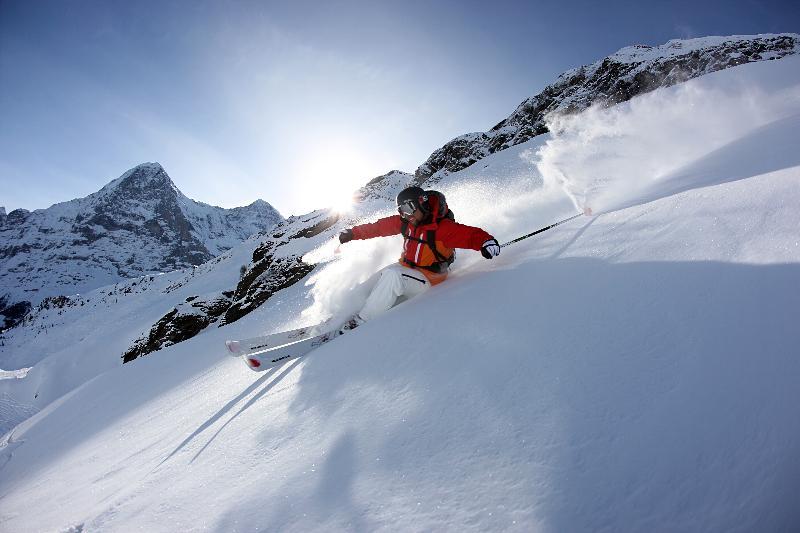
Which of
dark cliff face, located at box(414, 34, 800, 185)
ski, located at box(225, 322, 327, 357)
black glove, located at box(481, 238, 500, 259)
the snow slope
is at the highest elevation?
dark cliff face, located at box(414, 34, 800, 185)

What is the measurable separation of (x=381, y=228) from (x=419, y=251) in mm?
1241

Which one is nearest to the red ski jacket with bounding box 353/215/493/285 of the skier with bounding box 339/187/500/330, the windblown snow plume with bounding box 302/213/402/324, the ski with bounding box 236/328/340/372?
the skier with bounding box 339/187/500/330

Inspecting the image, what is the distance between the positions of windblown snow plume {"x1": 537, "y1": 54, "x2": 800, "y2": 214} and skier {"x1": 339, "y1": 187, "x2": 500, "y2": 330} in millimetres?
2150

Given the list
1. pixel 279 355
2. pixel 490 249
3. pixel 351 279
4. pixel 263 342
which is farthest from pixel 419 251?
pixel 263 342

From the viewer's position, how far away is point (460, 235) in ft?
14.9

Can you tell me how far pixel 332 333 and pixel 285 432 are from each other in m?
2.31

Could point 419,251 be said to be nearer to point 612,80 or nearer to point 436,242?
point 436,242

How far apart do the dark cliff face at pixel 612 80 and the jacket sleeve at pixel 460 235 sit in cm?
2909

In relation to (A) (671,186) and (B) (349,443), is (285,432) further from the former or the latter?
(A) (671,186)

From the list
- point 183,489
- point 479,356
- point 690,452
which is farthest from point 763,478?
point 183,489

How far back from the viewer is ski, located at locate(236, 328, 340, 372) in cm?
417

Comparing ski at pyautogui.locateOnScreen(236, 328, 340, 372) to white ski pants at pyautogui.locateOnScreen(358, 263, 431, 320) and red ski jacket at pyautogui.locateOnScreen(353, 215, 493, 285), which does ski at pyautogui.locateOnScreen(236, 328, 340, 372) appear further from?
red ski jacket at pyautogui.locateOnScreen(353, 215, 493, 285)

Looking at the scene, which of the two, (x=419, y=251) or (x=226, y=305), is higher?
(x=226, y=305)

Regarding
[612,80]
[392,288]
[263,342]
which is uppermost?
[612,80]
